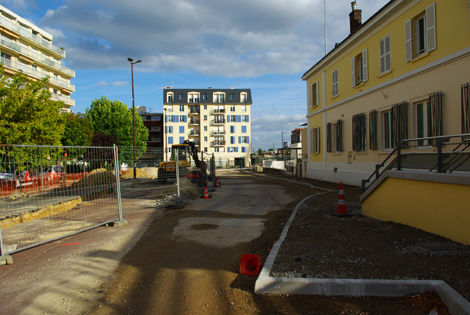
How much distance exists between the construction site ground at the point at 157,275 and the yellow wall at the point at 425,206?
1.75 feet

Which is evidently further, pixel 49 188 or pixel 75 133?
pixel 75 133

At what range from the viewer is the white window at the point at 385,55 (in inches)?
544

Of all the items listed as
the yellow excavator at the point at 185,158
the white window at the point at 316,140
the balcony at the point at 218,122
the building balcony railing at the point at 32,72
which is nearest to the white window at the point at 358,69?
the white window at the point at 316,140

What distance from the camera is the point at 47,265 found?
5191 mm

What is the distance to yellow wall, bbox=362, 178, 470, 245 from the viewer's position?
204 inches

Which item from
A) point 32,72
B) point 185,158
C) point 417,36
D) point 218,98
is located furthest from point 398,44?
point 218,98

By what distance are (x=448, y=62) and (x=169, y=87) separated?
235 feet

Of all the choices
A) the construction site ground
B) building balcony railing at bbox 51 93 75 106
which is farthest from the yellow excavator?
building balcony railing at bbox 51 93 75 106

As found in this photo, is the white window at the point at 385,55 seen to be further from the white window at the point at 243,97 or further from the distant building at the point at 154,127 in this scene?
the distant building at the point at 154,127

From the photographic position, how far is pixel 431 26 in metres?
10.9

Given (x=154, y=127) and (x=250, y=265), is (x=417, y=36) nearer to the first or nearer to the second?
(x=250, y=265)

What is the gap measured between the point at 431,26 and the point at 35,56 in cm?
4784

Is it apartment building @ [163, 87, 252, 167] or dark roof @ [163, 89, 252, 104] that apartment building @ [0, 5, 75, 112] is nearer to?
apartment building @ [163, 87, 252, 167]

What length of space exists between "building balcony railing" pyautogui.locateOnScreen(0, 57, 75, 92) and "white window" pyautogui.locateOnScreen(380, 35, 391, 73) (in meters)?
35.0
